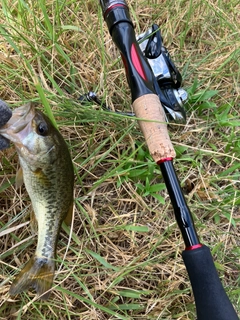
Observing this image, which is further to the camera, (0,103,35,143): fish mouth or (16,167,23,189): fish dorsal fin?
(16,167,23,189): fish dorsal fin

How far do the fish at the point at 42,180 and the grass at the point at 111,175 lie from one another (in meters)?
0.12

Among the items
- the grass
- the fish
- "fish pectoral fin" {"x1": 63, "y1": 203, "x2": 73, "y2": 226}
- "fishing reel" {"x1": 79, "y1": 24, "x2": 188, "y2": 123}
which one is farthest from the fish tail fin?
"fishing reel" {"x1": 79, "y1": 24, "x2": 188, "y2": 123}

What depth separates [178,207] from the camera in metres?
1.50

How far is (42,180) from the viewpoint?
1.80 meters

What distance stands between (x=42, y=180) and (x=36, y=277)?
483 millimetres

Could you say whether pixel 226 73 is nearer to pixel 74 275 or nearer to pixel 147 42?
pixel 147 42

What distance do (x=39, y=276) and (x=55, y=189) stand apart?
438 mm

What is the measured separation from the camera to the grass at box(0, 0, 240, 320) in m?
2.02

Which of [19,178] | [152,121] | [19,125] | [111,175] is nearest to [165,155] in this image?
[152,121]

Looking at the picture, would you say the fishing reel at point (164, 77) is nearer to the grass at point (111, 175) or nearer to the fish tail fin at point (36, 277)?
the grass at point (111, 175)

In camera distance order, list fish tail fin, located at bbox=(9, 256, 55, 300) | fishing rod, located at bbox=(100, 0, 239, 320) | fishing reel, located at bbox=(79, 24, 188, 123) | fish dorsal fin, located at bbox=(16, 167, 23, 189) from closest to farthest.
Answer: fishing rod, located at bbox=(100, 0, 239, 320) → fish tail fin, located at bbox=(9, 256, 55, 300) → fish dorsal fin, located at bbox=(16, 167, 23, 189) → fishing reel, located at bbox=(79, 24, 188, 123)

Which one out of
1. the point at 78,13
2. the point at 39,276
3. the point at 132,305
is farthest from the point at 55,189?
the point at 78,13

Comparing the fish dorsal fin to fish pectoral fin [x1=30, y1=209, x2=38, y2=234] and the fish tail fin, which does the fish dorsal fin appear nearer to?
fish pectoral fin [x1=30, y1=209, x2=38, y2=234]

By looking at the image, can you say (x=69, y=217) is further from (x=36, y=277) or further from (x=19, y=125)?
(x=19, y=125)
